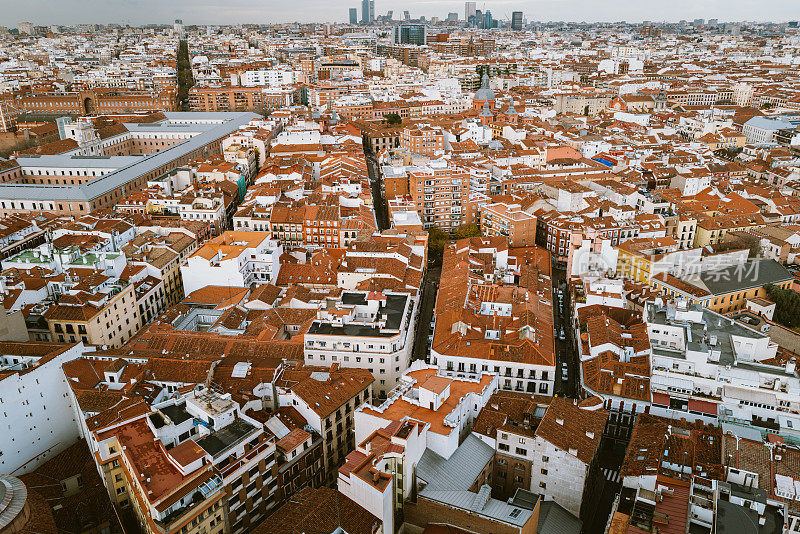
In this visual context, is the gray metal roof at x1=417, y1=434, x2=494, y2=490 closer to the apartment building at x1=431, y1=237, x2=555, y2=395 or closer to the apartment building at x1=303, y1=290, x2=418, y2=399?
the apartment building at x1=431, y1=237, x2=555, y2=395

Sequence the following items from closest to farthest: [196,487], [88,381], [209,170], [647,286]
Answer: [196,487], [88,381], [647,286], [209,170]

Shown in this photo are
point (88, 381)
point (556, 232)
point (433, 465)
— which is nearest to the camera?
point (433, 465)

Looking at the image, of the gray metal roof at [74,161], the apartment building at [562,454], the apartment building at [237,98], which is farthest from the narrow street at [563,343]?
the apartment building at [237,98]

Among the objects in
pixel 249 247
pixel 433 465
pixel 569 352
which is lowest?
pixel 569 352

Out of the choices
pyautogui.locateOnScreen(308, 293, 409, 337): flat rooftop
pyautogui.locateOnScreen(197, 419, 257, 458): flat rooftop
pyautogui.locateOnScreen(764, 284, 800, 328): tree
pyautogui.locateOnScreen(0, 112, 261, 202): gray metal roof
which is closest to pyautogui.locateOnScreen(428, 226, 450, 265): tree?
pyautogui.locateOnScreen(308, 293, 409, 337): flat rooftop

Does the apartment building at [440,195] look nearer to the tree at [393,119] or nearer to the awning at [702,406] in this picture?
the awning at [702,406]

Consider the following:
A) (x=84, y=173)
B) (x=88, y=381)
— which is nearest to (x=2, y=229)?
(x=84, y=173)

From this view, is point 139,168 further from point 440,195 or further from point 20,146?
point 440,195

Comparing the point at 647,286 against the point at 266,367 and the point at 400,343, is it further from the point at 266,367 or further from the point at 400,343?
the point at 266,367
